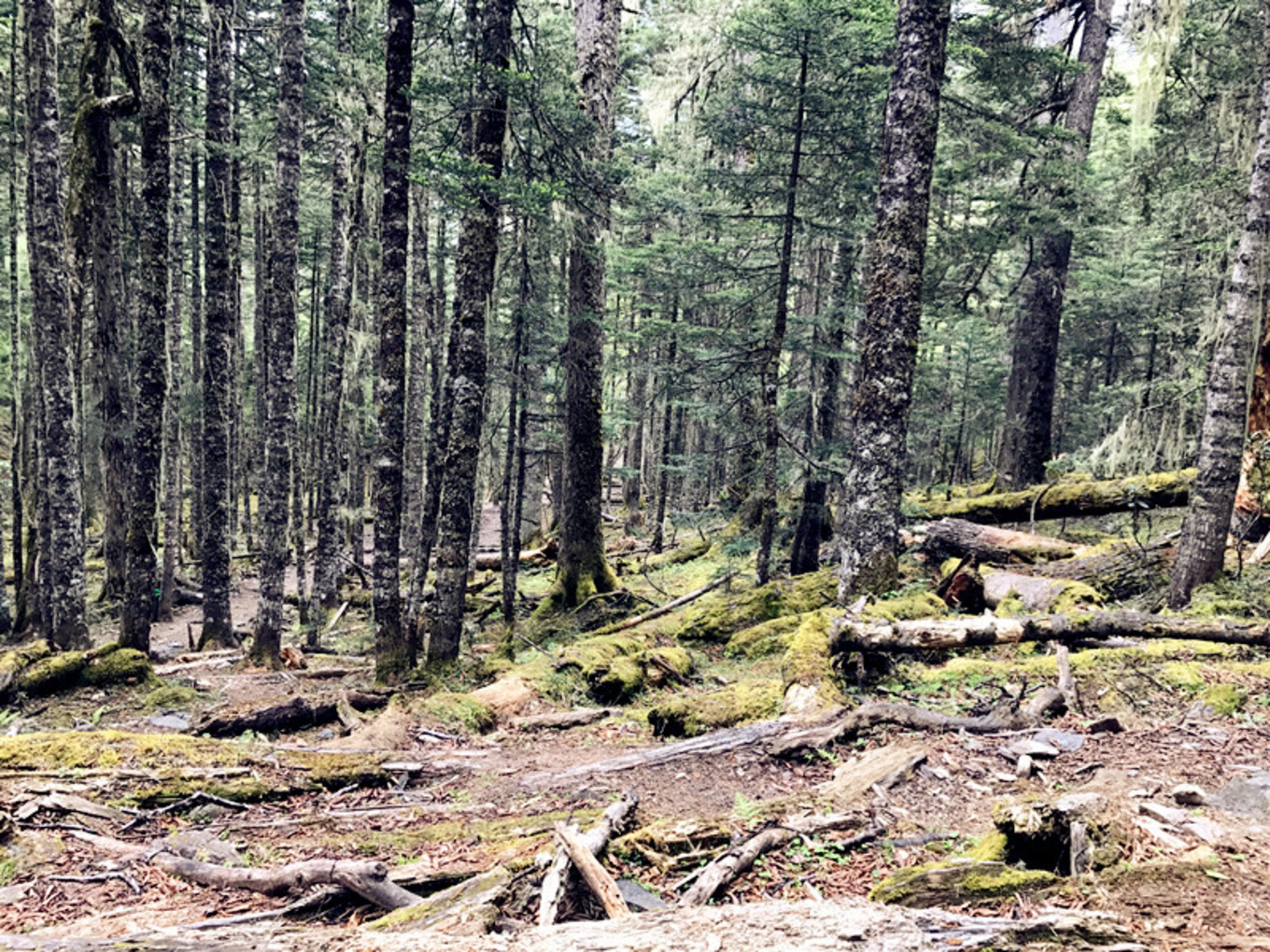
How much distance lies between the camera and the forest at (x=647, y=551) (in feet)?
12.0

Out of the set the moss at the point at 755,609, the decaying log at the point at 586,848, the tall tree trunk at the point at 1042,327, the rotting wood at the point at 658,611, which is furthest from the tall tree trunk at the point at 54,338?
the tall tree trunk at the point at 1042,327

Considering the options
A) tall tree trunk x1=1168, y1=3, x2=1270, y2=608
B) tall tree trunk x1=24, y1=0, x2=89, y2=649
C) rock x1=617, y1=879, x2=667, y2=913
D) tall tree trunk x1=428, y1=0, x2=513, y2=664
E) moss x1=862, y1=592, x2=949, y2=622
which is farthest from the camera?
tall tree trunk x1=24, y1=0, x2=89, y2=649

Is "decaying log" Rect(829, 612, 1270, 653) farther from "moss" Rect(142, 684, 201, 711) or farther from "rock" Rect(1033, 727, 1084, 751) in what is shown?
"moss" Rect(142, 684, 201, 711)

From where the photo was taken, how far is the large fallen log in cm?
1353

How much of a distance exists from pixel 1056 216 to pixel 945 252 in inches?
82.0

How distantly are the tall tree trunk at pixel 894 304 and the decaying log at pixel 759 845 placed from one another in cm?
510

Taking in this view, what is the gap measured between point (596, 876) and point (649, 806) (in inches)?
69.6

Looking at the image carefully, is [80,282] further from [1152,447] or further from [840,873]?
[1152,447]

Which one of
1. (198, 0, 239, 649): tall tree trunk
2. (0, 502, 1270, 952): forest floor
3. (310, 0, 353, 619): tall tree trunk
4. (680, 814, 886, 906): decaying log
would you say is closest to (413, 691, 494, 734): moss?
(0, 502, 1270, 952): forest floor

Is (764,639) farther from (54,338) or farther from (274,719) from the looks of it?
(54,338)

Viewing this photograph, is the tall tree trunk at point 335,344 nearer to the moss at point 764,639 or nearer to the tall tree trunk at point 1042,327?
the moss at point 764,639

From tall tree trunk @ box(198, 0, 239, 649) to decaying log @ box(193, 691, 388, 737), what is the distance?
19.2 feet

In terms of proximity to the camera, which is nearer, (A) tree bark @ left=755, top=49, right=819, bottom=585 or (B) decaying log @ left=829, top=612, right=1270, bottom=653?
(B) decaying log @ left=829, top=612, right=1270, bottom=653

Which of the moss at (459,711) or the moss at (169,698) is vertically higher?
the moss at (459,711)
